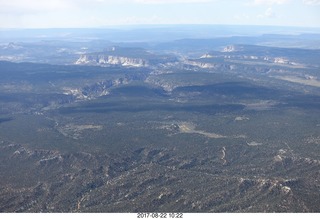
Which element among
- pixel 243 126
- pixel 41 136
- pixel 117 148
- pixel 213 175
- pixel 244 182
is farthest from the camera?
pixel 243 126

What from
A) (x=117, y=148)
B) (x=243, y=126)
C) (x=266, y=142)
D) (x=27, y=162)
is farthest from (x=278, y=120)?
(x=27, y=162)

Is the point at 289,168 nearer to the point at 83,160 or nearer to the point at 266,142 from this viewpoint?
the point at 266,142

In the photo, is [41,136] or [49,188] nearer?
[49,188]

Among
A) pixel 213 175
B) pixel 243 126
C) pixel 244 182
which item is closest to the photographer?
pixel 244 182

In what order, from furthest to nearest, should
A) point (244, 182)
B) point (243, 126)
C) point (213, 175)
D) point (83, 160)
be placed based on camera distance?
point (243, 126), point (83, 160), point (213, 175), point (244, 182)

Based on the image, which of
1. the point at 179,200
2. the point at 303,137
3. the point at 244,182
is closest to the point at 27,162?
the point at 179,200

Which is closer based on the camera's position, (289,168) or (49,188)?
(49,188)

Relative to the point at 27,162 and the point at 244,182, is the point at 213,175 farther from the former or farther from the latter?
the point at 27,162

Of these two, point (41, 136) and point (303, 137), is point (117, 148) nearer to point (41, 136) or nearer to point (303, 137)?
point (41, 136)

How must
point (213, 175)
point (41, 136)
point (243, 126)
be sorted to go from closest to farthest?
point (213, 175), point (41, 136), point (243, 126)
